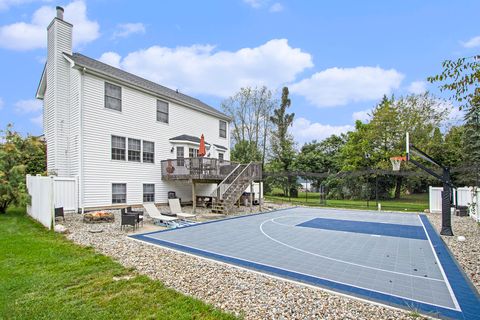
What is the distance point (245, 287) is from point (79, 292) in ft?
8.96

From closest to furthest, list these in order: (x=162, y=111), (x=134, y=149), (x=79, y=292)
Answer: (x=79, y=292) < (x=134, y=149) < (x=162, y=111)

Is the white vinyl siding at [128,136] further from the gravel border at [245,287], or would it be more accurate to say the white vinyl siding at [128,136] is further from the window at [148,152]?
the gravel border at [245,287]

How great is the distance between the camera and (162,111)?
17609 millimetres

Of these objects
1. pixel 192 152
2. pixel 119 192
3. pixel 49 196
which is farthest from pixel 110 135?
pixel 49 196

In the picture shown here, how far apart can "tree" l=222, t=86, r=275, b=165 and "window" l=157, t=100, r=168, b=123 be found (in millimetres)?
19220

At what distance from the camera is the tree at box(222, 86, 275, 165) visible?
36.6 meters

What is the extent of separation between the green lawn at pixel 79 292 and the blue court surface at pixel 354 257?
2.08 meters

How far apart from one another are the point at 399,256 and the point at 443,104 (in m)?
25.5

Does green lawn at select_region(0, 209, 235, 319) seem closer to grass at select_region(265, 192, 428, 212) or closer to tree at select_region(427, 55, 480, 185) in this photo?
tree at select_region(427, 55, 480, 185)

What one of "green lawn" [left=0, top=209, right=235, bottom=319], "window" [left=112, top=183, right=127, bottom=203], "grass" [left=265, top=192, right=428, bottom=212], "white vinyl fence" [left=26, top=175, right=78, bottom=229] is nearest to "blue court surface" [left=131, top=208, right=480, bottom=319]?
"green lawn" [left=0, top=209, right=235, bottom=319]

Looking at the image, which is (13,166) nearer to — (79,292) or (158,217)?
(158,217)

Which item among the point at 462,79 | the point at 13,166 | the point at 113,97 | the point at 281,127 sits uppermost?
the point at 281,127

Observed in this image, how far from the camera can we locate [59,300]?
3.92m

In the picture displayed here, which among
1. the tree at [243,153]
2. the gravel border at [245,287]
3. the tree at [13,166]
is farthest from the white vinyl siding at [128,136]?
the tree at [243,153]
